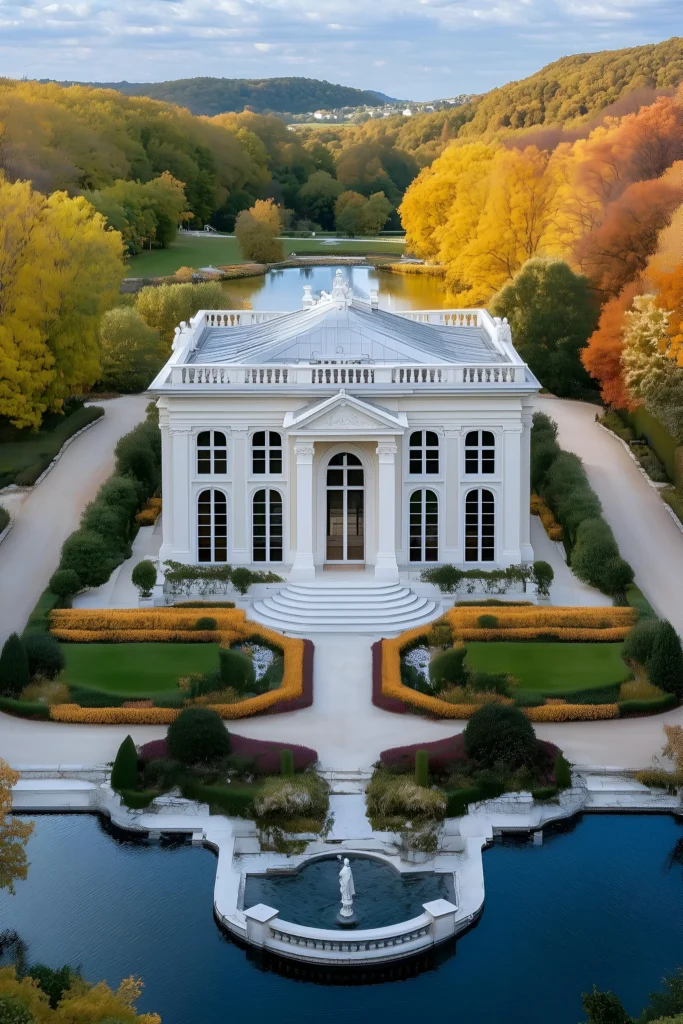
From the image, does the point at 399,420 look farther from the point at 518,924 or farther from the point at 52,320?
the point at 52,320

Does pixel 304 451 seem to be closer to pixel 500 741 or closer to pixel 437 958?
pixel 500 741

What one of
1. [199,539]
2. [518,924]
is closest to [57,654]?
[199,539]

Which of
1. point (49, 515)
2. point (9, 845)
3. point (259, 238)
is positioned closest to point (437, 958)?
point (9, 845)

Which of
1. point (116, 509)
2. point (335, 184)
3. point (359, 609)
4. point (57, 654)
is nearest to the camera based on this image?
point (57, 654)

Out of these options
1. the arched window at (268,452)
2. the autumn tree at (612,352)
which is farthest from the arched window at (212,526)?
the autumn tree at (612,352)

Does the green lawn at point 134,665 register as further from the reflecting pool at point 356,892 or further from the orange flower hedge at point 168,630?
the reflecting pool at point 356,892
